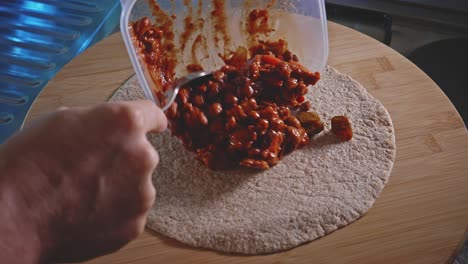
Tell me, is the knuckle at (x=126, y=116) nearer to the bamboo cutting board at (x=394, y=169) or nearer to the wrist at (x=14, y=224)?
the wrist at (x=14, y=224)

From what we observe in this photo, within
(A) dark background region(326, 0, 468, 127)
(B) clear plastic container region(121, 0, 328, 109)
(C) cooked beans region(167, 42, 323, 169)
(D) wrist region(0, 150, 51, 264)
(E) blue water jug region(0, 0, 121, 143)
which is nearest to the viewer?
(D) wrist region(0, 150, 51, 264)

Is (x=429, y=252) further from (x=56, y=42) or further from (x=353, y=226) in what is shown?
(x=56, y=42)

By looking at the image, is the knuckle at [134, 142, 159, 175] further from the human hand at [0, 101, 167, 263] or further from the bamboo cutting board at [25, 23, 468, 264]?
the bamboo cutting board at [25, 23, 468, 264]

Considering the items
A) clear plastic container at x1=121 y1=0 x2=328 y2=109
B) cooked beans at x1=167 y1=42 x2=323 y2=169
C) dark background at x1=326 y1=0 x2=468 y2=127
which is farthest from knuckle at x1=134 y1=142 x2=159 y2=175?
dark background at x1=326 y1=0 x2=468 y2=127

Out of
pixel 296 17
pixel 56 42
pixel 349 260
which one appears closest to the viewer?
pixel 349 260

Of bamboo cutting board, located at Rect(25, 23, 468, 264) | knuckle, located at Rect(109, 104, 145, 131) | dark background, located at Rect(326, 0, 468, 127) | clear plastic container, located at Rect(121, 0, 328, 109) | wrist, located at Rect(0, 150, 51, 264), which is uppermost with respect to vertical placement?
knuckle, located at Rect(109, 104, 145, 131)

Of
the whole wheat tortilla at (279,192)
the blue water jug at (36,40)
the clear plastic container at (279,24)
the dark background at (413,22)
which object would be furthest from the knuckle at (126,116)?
the dark background at (413,22)

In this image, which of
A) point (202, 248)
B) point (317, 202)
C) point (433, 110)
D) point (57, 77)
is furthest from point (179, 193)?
point (433, 110)
